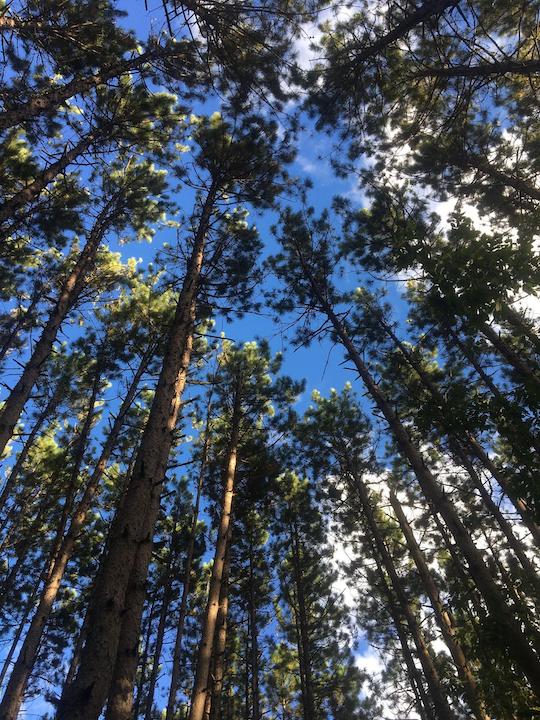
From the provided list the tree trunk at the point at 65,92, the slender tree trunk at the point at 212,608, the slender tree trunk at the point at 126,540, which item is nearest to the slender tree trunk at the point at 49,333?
the slender tree trunk at the point at 126,540

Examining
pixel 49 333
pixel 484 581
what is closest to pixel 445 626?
pixel 484 581

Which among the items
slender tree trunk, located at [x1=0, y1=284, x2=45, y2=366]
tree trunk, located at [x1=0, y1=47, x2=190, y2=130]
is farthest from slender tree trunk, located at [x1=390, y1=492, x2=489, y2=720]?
slender tree trunk, located at [x1=0, y1=284, x2=45, y2=366]

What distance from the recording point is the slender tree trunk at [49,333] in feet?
24.0

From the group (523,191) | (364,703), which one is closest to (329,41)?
(523,191)

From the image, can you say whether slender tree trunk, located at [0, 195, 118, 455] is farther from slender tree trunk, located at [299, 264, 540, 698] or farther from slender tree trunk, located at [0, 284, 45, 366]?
slender tree trunk, located at [299, 264, 540, 698]

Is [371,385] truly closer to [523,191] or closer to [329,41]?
[523,191]

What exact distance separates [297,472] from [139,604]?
35.1 ft

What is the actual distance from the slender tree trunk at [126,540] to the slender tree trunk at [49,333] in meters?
3.22

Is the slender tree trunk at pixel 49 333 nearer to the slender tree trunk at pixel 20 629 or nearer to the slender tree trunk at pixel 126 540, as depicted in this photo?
the slender tree trunk at pixel 126 540

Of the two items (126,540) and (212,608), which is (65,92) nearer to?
(126,540)

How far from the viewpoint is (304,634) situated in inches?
472

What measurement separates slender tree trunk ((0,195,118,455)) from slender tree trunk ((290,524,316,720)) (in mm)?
9625

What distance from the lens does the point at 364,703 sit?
17500mm

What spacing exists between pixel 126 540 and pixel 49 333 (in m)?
6.44
